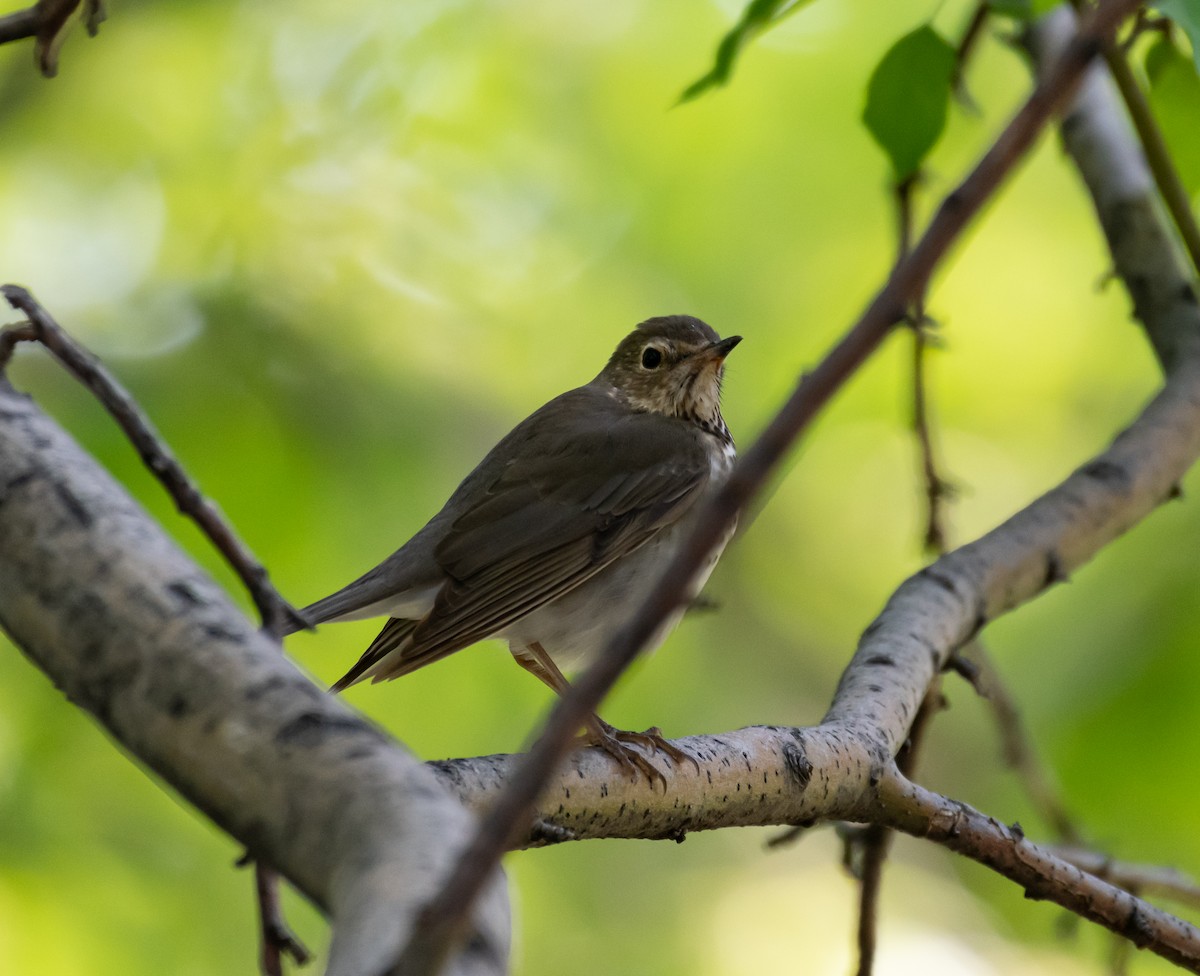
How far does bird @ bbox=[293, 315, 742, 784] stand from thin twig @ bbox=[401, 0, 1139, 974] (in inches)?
90.8

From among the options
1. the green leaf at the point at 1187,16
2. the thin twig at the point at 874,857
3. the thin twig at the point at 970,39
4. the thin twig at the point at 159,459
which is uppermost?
the thin twig at the point at 970,39

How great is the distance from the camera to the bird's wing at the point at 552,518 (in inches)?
148

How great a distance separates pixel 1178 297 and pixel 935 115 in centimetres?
129

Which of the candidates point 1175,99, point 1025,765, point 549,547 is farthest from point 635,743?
point 1175,99

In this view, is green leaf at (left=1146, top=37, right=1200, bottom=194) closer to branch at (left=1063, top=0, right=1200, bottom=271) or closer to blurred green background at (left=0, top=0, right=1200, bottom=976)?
branch at (left=1063, top=0, right=1200, bottom=271)

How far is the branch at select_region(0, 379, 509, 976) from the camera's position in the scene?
3.55 ft

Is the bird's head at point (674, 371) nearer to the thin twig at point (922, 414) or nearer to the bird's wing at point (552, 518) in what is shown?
the bird's wing at point (552, 518)

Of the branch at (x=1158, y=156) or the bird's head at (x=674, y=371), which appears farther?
the bird's head at (x=674, y=371)

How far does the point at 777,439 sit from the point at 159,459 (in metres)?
0.91

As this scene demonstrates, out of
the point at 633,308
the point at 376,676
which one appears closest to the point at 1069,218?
the point at 633,308

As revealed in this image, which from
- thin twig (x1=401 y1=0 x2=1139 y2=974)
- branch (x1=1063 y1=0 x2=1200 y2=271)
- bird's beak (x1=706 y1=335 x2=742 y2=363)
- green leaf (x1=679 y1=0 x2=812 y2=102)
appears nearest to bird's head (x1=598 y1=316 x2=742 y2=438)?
bird's beak (x1=706 y1=335 x2=742 y2=363)

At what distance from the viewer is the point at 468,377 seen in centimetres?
632

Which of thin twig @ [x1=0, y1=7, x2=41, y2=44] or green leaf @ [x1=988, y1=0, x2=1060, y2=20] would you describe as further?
green leaf @ [x1=988, y1=0, x2=1060, y2=20]

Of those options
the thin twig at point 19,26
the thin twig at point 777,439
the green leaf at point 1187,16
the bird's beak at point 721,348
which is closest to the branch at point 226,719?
the thin twig at point 777,439
